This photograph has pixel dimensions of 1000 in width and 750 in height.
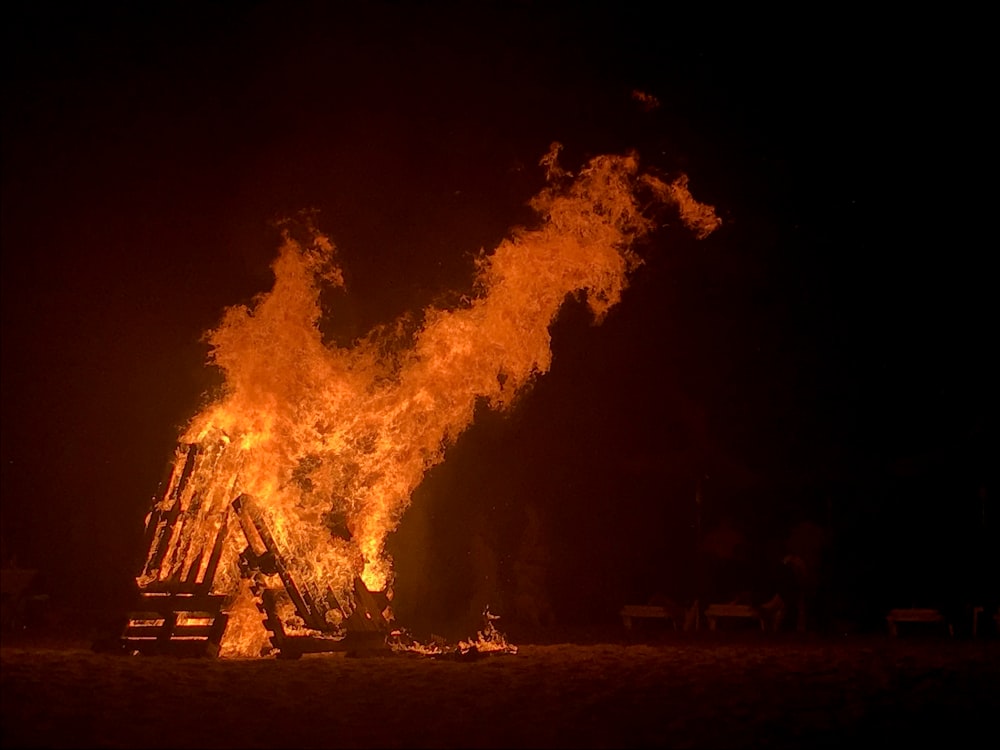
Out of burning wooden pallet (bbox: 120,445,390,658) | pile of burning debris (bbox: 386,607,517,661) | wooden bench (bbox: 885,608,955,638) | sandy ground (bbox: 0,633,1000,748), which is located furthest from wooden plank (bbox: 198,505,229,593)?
wooden bench (bbox: 885,608,955,638)

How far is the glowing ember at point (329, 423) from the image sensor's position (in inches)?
429

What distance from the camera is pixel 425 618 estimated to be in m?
14.3

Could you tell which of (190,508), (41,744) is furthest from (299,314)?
(41,744)

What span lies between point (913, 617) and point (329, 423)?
8.75 m

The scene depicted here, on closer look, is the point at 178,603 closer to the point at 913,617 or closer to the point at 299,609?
the point at 299,609

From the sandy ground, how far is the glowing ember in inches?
44.1

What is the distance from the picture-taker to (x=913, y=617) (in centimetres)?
1395

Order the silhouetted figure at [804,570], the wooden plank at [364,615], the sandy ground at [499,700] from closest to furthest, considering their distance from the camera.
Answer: the sandy ground at [499,700]
the wooden plank at [364,615]
the silhouetted figure at [804,570]

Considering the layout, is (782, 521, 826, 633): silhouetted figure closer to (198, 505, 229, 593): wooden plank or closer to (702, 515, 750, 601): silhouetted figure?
(702, 515, 750, 601): silhouetted figure

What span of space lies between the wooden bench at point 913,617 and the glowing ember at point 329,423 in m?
5.76

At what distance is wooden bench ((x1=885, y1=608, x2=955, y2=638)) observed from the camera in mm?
13906

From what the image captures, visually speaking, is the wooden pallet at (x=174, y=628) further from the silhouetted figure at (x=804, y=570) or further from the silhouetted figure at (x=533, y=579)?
the silhouetted figure at (x=804, y=570)

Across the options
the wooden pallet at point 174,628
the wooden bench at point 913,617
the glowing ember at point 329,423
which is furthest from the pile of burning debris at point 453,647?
the wooden bench at point 913,617

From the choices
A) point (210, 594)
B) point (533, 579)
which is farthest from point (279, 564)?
point (533, 579)
